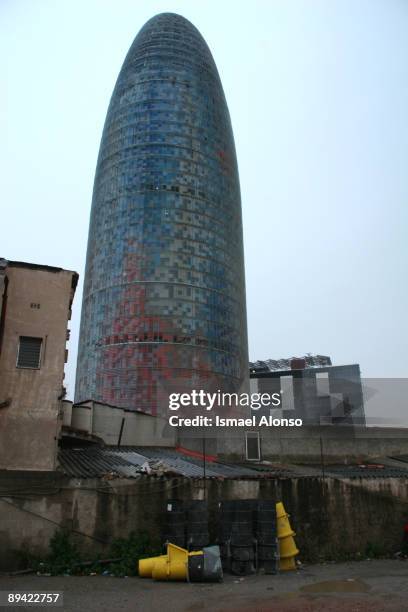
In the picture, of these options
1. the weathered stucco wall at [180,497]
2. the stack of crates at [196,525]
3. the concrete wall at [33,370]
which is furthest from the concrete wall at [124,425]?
the stack of crates at [196,525]

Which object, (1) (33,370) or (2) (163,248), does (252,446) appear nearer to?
(1) (33,370)

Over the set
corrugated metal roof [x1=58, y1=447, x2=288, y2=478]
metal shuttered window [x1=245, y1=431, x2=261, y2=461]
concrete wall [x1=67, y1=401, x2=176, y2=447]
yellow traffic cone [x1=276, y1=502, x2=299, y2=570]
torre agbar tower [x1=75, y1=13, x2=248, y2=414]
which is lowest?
yellow traffic cone [x1=276, y1=502, x2=299, y2=570]

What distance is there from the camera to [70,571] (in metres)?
13.6

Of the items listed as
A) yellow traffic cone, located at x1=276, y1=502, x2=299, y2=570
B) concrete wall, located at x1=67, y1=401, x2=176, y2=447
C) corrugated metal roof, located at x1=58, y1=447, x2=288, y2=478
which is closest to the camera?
yellow traffic cone, located at x1=276, y1=502, x2=299, y2=570

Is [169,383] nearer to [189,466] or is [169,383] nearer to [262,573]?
[189,466]

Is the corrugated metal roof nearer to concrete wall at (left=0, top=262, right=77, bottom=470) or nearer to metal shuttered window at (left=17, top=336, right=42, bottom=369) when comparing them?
concrete wall at (left=0, top=262, right=77, bottom=470)

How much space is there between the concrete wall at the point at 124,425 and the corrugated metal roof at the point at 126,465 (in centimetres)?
379

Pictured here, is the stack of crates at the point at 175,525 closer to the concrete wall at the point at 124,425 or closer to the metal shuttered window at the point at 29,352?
the metal shuttered window at the point at 29,352

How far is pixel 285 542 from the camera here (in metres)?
15.3

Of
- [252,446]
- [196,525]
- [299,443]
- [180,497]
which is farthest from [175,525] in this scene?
[299,443]

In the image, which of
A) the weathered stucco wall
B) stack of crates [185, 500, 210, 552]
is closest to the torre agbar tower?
the weathered stucco wall

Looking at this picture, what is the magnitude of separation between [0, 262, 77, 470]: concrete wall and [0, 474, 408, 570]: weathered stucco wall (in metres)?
0.80

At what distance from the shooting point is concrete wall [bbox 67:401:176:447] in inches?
1072

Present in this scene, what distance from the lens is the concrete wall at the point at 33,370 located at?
1488cm
